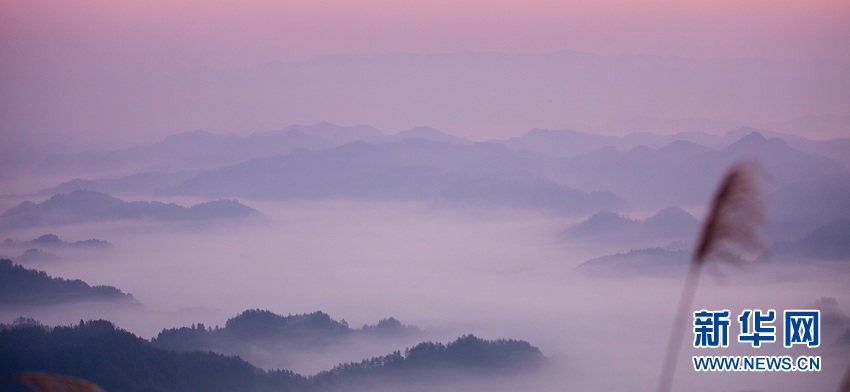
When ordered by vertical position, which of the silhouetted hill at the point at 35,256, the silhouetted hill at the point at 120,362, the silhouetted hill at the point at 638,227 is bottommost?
the silhouetted hill at the point at 120,362

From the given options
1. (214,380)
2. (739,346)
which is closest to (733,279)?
(739,346)

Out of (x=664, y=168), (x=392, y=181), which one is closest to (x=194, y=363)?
(x=392, y=181)

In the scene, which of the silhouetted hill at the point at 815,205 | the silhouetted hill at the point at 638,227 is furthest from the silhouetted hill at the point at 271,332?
the silhouetted hill at the point at 815,205

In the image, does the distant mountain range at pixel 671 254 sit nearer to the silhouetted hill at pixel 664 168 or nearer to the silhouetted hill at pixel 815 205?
the silhouetted hill at pixel 815 205

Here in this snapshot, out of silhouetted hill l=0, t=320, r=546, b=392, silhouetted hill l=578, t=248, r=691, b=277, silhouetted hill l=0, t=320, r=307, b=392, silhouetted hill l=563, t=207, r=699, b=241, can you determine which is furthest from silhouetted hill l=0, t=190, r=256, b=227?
silhouetted hill l=563, t=207, r=699, b=241

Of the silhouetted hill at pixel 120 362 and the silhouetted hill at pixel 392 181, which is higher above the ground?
the silhouetted hill at pixel 392 181

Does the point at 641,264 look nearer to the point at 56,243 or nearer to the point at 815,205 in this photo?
the point at 815,205
